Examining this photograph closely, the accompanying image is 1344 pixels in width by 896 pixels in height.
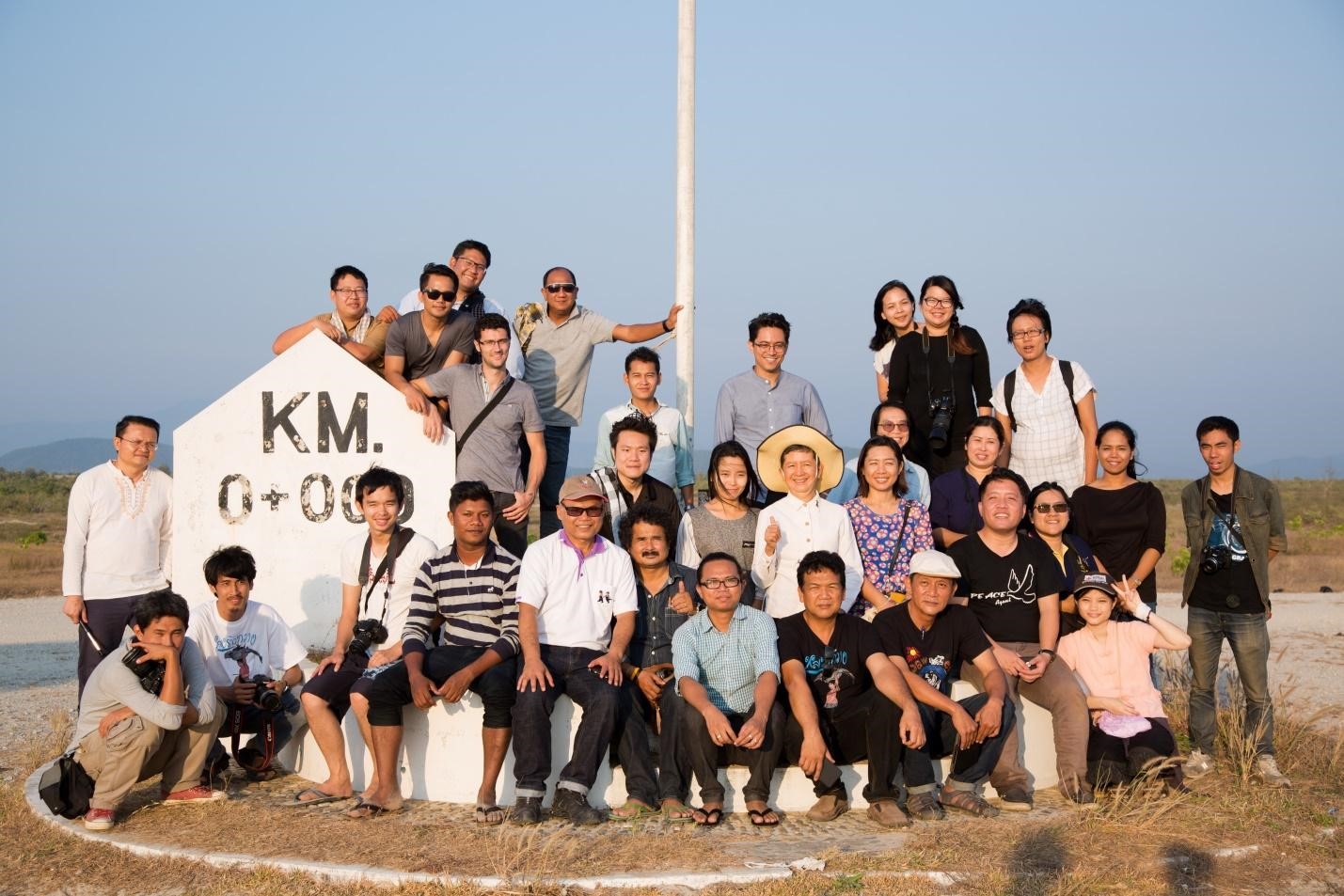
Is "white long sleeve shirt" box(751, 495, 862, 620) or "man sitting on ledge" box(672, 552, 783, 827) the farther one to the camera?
"white long sleeve shirt" box(751, 495, 862, 620)

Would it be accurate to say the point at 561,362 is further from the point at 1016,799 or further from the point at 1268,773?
the point at 1268,773

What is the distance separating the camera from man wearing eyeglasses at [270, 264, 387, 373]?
344 inches

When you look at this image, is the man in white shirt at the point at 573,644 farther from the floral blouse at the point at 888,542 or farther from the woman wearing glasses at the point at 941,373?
the woman wearing glasses at the point at 941,373

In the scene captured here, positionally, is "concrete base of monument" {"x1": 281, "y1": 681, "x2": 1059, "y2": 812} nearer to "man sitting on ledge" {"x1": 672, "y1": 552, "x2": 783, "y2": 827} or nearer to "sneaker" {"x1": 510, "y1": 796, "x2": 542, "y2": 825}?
"man sitting on ledge" {"x1": 672, "y1": 552, "x2": 783, "y2": 827}

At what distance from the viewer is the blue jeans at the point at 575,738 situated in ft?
19.8

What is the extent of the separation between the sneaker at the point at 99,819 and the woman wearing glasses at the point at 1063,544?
16.4 feet

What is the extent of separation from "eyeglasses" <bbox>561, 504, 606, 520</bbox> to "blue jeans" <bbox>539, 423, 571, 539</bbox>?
6.37 feet

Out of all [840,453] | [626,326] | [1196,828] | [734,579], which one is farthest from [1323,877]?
[626,326]

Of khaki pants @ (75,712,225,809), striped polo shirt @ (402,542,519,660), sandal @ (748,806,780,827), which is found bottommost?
sandal @ (748,806,780,827)

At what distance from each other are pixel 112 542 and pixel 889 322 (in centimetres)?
510

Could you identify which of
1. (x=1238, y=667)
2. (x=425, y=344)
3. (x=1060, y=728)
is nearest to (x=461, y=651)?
(x=425, y=344)

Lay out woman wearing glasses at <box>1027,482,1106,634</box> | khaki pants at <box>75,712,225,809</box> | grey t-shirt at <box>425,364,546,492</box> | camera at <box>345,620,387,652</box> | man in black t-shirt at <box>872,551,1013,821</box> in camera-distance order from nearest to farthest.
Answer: khaki pants at <box>75,712,225,809</box>, man in black t-shirt at <box>872,551,1013,821</box>, camera at <box>345,620,387,652</box>, woman wearing glasses at <box>1027,482,1106,634</box>, grey t-shirt at <box>425,364,546,492</box>

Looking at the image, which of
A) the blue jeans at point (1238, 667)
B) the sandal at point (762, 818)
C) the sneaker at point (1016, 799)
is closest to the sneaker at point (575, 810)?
the sandal at point (762, 818)

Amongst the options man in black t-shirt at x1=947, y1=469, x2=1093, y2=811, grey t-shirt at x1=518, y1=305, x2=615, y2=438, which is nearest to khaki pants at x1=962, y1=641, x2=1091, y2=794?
man in black t-shirt at x1=947, y1=469, x2=1093, y2=811
